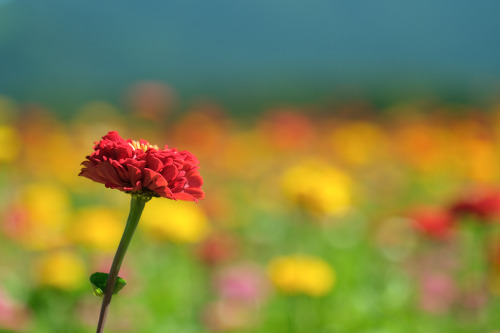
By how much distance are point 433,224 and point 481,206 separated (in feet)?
1.26

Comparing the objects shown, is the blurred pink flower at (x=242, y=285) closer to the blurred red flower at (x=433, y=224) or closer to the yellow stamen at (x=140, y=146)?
the blurred red flower at (x=433, y=224)

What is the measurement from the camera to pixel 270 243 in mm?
3482

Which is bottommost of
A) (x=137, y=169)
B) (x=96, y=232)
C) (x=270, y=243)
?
(x=137, y=169)

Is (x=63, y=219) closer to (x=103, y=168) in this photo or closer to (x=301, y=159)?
(x=103, y=168)

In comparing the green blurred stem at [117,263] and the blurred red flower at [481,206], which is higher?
the blurred red flower at [481,206]

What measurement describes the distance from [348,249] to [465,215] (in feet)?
5.07

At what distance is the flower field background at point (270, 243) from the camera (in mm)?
2193

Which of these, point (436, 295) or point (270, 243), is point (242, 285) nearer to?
point (436, 295)

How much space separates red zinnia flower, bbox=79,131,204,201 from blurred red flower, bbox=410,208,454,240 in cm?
153

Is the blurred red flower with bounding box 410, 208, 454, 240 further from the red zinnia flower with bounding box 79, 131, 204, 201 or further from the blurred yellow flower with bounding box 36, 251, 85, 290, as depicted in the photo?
the red zinnia flower with bounding box 79, 131, 204, 201

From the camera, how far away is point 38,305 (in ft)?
7.22

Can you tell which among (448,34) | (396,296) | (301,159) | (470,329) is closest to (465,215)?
(470,329)

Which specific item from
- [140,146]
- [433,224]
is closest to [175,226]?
[433,224]

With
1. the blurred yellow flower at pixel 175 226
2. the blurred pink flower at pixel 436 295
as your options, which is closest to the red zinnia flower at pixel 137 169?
the blurred yellow flower at pixel 175 226
